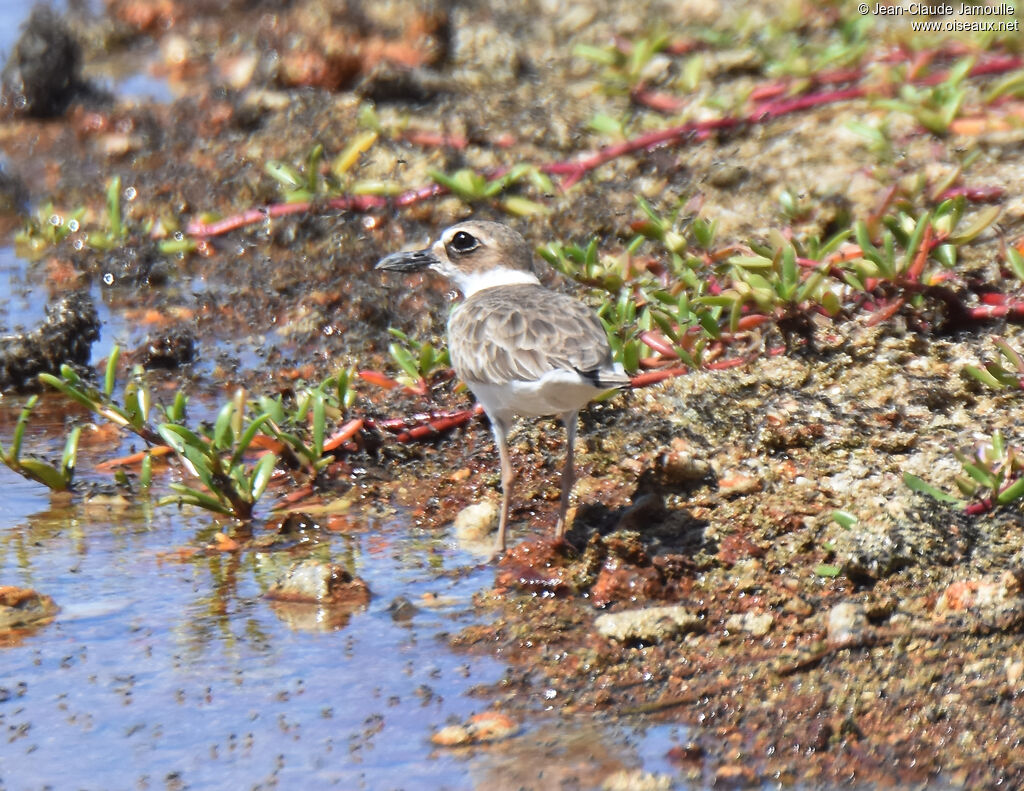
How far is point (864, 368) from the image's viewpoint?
6027 mm

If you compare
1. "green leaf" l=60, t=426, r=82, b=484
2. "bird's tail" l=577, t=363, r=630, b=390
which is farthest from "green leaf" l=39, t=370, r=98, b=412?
"bird's tail" l=577, t=363, r=630, b=390

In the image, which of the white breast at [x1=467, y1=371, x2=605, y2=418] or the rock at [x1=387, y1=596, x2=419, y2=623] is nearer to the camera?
the rock at [x1=387, y1=596, x2=419, y2=623]

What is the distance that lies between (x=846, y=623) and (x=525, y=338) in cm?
169

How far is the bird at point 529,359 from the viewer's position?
5.23 m

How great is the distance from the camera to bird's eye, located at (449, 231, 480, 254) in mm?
6844

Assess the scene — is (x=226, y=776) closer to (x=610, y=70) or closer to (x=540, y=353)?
(x=540, y=353)

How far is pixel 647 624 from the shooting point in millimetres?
4559

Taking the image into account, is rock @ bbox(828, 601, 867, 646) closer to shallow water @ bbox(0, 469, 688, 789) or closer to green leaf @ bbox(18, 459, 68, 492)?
shallow water @ bbox(0, 469, 688, 789)

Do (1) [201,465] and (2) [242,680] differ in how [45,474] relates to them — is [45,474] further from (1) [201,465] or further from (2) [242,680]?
(2) [242,680]

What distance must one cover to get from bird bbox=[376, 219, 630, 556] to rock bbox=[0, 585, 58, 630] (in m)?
1.63

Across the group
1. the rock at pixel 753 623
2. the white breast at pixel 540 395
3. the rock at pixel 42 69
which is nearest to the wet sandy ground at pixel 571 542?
the rock at pixel 753 623

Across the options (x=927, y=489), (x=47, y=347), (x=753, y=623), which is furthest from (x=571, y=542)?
(x=47, y=347)

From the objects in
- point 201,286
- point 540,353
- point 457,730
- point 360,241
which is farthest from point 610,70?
point 457,730

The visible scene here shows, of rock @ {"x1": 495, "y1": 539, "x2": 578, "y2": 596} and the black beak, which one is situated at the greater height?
the black beak
